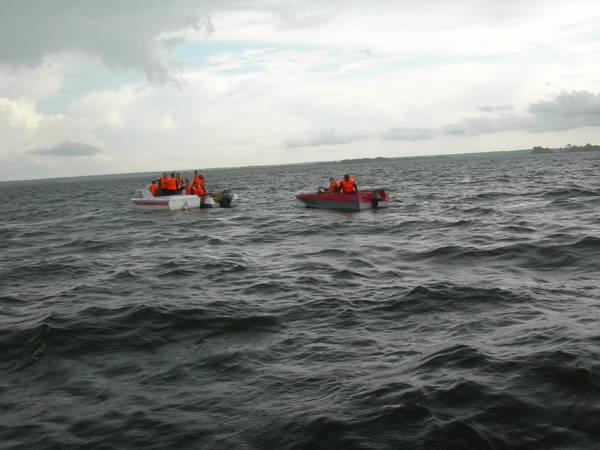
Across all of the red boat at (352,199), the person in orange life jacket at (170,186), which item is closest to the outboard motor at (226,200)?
the person in orange life jacket at (170,186)

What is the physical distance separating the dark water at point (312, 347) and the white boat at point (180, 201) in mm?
12668

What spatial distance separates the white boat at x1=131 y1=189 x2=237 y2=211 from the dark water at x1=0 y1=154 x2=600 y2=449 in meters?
12.7

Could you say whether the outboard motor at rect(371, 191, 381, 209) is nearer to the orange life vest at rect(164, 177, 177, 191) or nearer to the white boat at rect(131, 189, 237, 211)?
the white boat at rect(131, 189, 237, 211)

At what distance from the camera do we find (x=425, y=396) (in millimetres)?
5203

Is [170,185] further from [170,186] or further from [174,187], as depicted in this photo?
[174,187]

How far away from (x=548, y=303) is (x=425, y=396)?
3934mm

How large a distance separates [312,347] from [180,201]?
2165 centimetres

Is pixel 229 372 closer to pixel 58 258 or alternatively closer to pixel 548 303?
pixel 548 303

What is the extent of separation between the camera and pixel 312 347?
683 cm

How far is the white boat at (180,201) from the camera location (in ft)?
89.3

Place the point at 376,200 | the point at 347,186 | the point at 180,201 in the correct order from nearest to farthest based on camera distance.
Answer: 1. the point at 376,200
2. the point at 347,186
3. the point at 180,201

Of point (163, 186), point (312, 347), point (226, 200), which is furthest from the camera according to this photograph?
point (226, 200)

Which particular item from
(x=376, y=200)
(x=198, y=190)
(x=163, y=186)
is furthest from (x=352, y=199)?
(x=163, y=186)

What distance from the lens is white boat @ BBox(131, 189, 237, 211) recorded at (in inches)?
1071
